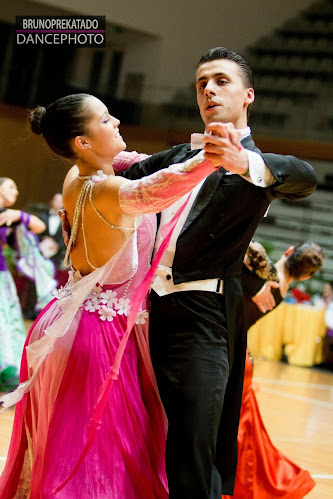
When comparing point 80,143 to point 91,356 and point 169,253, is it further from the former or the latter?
point 91,356

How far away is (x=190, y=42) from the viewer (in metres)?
13.6

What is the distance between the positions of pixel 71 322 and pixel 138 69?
11827 millimetres

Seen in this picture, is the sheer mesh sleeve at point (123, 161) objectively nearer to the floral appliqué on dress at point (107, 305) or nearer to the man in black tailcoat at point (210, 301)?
the man in black tailcoat at point (210, 301)

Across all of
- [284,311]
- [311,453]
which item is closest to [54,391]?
[311,453]

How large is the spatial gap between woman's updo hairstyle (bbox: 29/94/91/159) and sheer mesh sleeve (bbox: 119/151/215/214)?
0.34m

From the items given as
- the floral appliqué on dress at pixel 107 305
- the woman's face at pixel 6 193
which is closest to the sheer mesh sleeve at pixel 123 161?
the floral appliqué on dress at pixel 107 305

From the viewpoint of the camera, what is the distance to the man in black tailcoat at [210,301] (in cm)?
217

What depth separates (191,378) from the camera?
223 cm

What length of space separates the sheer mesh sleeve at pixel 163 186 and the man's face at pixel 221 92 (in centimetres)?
39

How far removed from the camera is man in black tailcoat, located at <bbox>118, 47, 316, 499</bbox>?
7.11 ft

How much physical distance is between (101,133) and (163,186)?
44cm

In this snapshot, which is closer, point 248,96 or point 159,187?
point 159,187

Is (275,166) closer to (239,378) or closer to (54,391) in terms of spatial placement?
(239,378)

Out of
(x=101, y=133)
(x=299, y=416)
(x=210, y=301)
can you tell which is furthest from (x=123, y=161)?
(x=299, y=416)
